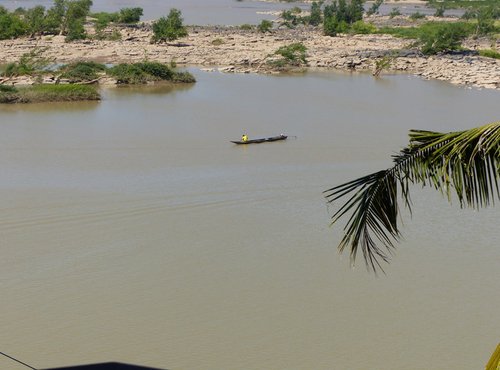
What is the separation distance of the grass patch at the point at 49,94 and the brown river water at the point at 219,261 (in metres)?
3.71

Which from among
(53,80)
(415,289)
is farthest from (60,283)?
(53,80)

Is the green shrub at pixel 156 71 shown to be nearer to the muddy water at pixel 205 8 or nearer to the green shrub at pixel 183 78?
the green shrub at pixel 183 78

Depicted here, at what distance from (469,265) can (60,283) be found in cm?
538

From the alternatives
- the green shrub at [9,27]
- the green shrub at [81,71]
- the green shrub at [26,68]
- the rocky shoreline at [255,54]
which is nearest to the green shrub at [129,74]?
the green shrub at [81,71]

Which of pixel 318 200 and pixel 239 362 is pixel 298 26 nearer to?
pixel 318 200

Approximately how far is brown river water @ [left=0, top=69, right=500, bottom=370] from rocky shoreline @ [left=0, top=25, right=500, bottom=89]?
39.9ft

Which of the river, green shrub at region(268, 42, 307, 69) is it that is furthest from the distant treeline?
the river

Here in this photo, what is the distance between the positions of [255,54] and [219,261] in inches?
902

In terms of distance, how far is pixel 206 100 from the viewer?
23.5 m

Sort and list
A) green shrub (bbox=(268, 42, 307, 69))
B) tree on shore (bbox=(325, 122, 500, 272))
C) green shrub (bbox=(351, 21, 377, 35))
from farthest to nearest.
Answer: green shrub (bbox=(351, 21, 377, 35)), green shrub (bbox=(268, 42, 307, 69)), tree on shore (bbox=(325, 122, 500, 272))

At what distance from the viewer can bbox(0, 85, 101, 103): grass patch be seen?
2253 centimetres

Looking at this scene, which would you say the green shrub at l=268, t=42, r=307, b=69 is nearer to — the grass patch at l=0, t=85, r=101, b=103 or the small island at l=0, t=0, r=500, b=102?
the small island at l=0, t=0, r=500, b=102

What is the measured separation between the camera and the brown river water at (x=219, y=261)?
8.70 meters

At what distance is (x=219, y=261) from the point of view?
428 inches
